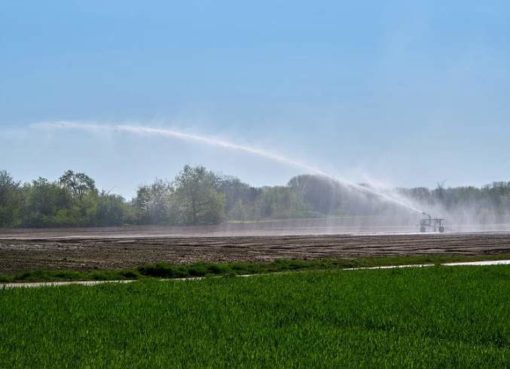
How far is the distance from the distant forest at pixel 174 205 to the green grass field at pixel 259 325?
254 feet

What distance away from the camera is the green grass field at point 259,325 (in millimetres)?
11164

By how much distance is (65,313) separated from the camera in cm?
1544

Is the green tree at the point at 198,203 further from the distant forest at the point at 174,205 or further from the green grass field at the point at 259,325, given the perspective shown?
the green grass field at the point at 259,325

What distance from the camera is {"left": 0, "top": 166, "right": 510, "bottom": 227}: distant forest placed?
359 ft

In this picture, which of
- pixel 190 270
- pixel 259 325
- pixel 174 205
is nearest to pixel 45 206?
pixel 174 205

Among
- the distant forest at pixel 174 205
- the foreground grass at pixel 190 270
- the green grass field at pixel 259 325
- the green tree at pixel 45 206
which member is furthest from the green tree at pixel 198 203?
the green grass field at pixel 259 325

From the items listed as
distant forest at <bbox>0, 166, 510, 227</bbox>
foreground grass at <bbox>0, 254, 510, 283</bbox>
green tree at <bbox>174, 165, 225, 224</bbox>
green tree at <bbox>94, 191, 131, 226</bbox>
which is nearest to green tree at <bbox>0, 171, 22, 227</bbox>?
distant forest at <bbox>0, 166, 510, 227</bbox>

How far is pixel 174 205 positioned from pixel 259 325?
347ft

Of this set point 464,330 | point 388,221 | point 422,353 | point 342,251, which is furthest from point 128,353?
point 388,221

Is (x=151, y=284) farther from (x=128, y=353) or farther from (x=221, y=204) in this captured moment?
(x=221, y=204)

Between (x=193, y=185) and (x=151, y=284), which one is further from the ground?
(x=193, y=185)

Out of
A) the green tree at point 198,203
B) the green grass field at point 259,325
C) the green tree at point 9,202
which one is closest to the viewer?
the green grass field at point 259,325

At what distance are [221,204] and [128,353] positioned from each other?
109975 millimetres

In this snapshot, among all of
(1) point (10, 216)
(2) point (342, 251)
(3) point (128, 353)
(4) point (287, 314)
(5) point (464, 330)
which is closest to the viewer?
(3) point (128, 353)
